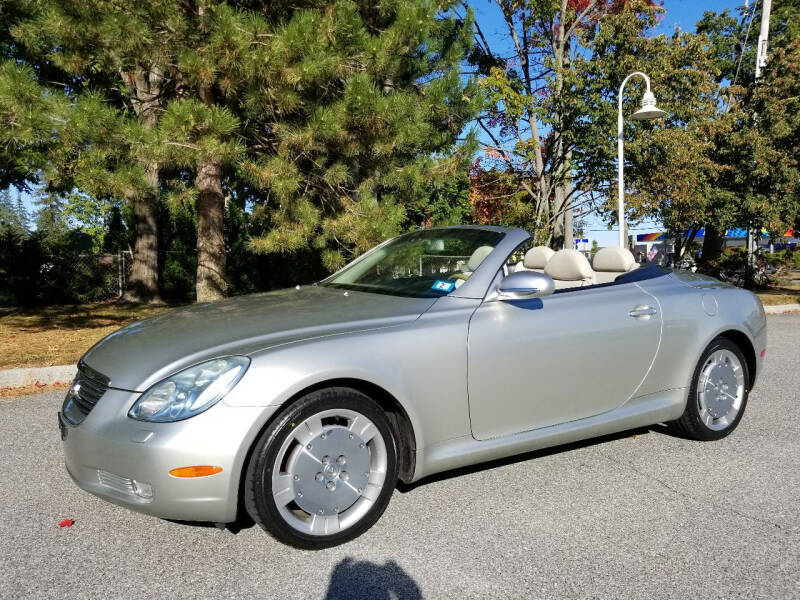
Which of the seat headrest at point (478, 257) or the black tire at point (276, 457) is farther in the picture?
the seat headrest at point (478, 257)

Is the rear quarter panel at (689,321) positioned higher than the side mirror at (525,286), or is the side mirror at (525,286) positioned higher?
the side mirror at (525,286)

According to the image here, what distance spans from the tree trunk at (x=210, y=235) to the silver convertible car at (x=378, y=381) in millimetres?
6507

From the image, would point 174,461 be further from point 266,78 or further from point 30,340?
point 30,340

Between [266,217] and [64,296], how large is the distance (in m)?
8.75

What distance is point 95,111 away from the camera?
761 centimetres

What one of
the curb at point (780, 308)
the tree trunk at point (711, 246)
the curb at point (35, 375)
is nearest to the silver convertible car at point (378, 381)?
the curb at point (35, 375)

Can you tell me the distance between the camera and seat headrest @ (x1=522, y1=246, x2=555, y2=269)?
4.77 metres

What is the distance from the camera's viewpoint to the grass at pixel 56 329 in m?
7.70

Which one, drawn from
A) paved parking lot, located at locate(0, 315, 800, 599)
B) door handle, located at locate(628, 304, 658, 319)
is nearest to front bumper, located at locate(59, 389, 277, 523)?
paved parking lot, located at locate(0, 315, 800, 599)

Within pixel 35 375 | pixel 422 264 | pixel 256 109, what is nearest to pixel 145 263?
pixel 256 109

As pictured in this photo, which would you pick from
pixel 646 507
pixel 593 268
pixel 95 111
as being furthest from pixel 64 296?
pixel 646 507

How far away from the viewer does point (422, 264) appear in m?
4.07

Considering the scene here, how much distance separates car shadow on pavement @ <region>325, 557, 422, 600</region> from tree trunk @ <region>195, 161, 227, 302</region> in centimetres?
805

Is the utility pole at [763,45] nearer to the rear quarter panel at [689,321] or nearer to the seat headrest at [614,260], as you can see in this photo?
the rear quarter panel at [689,321]
